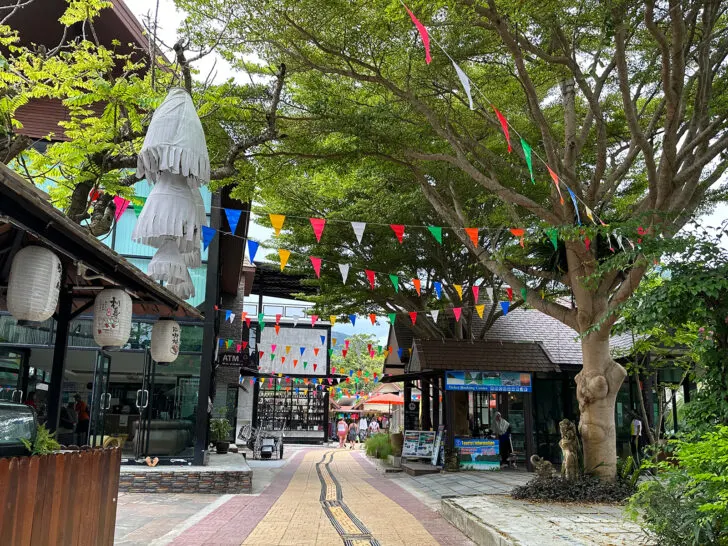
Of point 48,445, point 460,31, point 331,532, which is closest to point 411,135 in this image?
point 460,31

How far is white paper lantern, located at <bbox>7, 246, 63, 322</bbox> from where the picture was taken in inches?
183

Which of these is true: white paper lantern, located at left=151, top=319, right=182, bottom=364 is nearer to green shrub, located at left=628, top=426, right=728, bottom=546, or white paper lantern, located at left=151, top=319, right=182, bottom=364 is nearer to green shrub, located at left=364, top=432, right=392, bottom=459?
green shrub, located at left=628, top=426, right=728, bottom=546

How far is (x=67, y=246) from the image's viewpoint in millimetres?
5039

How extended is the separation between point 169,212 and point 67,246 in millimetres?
1359

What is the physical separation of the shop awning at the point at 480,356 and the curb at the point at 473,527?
575cm

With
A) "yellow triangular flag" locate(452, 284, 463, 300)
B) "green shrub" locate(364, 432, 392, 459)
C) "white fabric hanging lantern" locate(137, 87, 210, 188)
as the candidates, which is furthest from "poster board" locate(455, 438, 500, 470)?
"white fabric hanging lantern" locate(137, 87, 210, 188)

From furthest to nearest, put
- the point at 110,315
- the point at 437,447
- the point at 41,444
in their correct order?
the point at 437,447 < the point at 110,315 < the point at 41,444

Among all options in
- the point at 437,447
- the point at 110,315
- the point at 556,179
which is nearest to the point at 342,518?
the point at 110,315

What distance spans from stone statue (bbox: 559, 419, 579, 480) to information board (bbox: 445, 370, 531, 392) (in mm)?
5059

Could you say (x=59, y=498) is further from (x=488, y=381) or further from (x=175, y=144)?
(x=488, y=381)

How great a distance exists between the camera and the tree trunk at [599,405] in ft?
32.7

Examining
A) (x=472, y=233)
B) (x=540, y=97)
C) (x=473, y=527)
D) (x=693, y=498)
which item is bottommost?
(x=473, y=527)

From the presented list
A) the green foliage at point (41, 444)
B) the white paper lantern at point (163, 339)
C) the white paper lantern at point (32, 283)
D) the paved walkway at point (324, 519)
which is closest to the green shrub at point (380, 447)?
the paved walkway at point (324, 519)

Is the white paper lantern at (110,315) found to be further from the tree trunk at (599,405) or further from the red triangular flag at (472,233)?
the tree trunk at (599,405)
